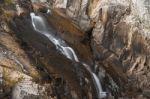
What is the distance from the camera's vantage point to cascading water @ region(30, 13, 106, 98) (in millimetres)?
19406

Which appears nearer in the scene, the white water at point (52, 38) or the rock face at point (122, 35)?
the rock face at point (122, 35)

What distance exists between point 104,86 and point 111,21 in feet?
12.8

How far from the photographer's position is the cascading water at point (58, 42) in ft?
63.7

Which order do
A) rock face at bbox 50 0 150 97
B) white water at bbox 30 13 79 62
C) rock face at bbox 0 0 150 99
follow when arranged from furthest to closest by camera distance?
white water at bbox 30 13 79 62
rock face at bbox 50 0 150 97
rock face at bbox 0 0 150 99

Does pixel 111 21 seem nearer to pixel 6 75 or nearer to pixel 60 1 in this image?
pixel 60 1

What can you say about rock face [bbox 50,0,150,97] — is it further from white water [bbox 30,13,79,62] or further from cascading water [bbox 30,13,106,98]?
white water [bbox 30,13,79,62]

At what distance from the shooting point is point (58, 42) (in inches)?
857

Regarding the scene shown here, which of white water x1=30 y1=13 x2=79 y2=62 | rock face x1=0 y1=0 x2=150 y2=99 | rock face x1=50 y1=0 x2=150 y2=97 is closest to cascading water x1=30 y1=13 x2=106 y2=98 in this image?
white water x1=30 y1=13 x2=79 y2=62

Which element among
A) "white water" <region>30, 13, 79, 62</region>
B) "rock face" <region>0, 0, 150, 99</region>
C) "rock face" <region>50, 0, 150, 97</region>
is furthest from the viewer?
"white water" <region>30, 13, 79, 62</region>

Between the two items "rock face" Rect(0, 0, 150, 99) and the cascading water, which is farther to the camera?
the cascading water

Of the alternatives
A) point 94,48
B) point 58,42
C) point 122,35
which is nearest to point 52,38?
point 58,42

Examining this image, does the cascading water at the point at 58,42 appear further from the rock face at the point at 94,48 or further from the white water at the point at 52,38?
the rock face at the point at 94,48

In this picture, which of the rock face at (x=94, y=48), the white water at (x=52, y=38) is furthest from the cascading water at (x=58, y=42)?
the rock face at (x=94, y=48)

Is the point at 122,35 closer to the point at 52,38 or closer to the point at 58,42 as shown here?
the point at 58,42
